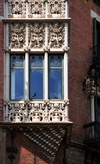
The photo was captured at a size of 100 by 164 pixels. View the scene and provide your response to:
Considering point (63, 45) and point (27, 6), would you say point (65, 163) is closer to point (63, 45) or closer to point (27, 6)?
point (63, 45)

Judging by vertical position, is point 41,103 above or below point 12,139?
above

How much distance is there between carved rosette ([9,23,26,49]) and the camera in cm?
2184

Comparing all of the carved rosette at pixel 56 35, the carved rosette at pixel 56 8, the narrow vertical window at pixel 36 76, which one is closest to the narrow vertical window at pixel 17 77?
the narrow vertical window at pixel 36 76

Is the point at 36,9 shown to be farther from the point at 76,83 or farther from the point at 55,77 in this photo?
the point at 76,83

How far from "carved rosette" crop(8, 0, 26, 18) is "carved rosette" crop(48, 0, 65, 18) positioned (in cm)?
104

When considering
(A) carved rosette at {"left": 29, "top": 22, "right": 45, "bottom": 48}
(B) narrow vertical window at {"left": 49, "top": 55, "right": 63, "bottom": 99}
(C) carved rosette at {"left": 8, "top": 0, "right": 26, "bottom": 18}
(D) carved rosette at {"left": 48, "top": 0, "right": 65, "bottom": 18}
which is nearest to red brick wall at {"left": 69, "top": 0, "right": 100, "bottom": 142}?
(B) narrow vertical window at {"left": 49, "top": 55, "right": 63, "bottom": 99}

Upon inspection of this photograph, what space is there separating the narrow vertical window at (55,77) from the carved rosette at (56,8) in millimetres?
1691

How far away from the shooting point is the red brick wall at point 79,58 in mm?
23859

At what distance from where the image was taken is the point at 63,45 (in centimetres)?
2189

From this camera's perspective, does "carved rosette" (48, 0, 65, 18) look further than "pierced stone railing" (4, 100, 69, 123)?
Yes

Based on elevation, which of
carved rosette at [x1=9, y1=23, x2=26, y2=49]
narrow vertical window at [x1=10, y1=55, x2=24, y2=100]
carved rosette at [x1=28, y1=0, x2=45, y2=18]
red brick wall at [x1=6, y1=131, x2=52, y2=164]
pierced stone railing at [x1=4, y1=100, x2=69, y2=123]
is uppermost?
carved rosette at [x1=28, y1=0, x2=45, y2=18]

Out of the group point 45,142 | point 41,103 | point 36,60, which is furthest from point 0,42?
point 45,142

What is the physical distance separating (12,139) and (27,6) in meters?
5.31

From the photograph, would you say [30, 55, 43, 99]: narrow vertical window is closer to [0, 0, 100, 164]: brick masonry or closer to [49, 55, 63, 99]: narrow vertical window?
[49, 55, 63, 99]: narrow vertical window
